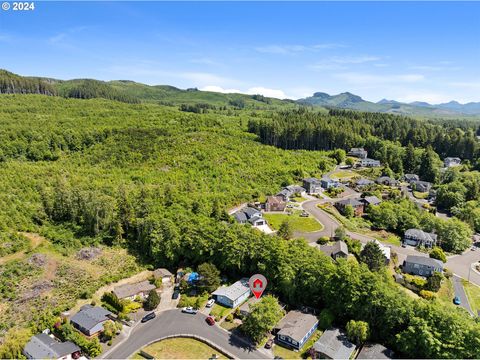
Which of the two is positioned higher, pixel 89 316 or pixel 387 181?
pixel 387 181

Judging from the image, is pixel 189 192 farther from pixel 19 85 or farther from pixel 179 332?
pixel 19 85

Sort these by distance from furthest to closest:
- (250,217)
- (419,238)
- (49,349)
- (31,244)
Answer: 1. (250,217)
2. (419,238)
3. (31,244)
4. (49,349)

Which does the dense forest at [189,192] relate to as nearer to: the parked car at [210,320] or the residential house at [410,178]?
the parked car at [210,320]

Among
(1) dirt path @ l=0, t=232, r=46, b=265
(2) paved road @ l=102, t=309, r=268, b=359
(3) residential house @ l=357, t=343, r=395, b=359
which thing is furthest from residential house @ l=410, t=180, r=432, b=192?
(1) dirt path @ l=0, t=232, r=46, b=265

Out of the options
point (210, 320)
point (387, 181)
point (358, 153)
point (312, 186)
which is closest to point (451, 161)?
point (358, 153)

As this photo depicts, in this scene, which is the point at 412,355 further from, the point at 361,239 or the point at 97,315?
the point at 97,315

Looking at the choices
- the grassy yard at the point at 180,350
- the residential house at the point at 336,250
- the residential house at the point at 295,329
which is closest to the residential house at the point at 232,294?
the residential house at the point at 295,329

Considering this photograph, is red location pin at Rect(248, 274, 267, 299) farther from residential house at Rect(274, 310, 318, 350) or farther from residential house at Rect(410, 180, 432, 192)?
residential house at Rect(410, 180, 432, 192)
